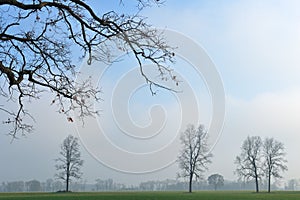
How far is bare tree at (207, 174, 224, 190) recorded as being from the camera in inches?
4840

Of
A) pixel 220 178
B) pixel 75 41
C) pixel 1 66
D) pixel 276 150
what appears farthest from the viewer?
pixel 220 178

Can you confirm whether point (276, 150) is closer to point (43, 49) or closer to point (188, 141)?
point (188, 141)

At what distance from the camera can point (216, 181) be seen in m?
123

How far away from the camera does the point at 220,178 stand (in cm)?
12394

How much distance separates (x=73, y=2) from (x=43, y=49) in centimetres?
113

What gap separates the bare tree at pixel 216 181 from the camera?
123 meters

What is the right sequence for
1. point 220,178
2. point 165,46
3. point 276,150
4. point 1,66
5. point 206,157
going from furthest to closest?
point 220,178 < point 276,150 < point 206,157 < point 1,66 < point 165,46

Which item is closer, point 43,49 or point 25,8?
point 25,8

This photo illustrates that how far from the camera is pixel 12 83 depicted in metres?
7.18

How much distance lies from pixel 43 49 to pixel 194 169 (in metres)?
55.3

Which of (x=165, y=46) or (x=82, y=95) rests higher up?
(x=165, y=46)

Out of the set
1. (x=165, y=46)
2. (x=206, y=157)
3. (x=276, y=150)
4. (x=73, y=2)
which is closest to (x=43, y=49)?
(x=73, y=2)

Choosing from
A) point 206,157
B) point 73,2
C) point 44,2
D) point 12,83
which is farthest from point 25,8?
point 206,157

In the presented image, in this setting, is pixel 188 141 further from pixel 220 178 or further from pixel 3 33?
pixel 220 178
